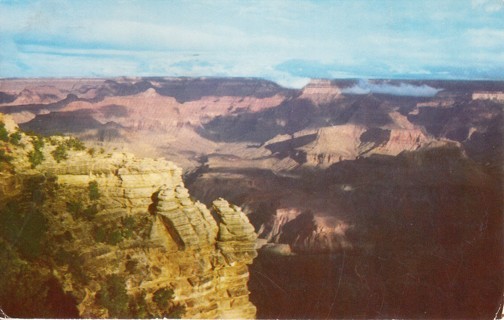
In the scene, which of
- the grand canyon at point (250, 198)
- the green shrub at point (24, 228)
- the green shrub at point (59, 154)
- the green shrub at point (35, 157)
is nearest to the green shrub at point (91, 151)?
the grand canyon at point (250, 198)

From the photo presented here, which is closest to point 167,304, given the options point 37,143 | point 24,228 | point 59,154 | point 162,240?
point 162,240

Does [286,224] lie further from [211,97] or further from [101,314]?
[101,314]

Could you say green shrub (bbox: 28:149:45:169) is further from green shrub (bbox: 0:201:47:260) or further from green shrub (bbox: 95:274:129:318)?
green shrub (bbox: 95:274:129:318)

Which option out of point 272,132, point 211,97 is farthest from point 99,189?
point 272,132

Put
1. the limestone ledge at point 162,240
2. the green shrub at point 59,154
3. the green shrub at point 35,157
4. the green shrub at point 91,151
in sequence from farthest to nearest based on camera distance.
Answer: the green shrub at point 91,151
the green shrub at point 59,154
the green shrub at point 35,157
the limestone ledge at point 162,240

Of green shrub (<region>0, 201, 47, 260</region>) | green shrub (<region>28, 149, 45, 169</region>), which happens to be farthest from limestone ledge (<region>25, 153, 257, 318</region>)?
green shrub (<region>0, 201, 47, 260</region>)

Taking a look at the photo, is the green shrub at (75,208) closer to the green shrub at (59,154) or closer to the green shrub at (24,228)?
the green shrub at (24,228)
